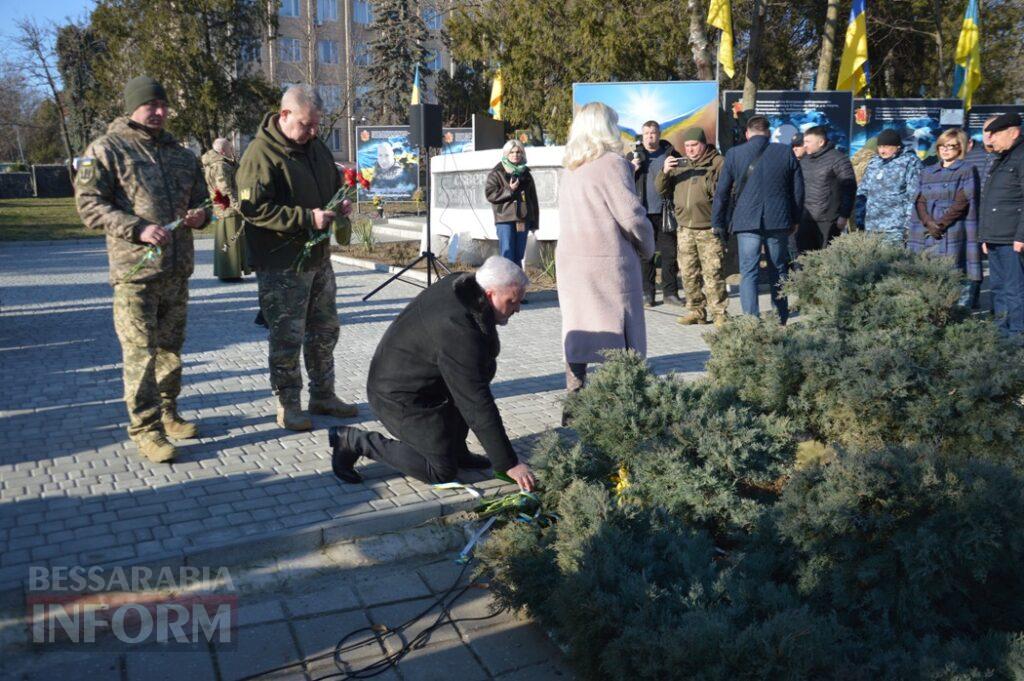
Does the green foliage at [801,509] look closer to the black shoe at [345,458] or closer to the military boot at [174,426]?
the black shoe at [345,458]

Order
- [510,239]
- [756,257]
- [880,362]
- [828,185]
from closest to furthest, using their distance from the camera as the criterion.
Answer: [880,362]
[756,257]
[828,185]
[510,239]

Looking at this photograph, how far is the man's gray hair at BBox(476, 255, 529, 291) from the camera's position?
13.7 ft

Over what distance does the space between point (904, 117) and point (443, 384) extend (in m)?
15.1

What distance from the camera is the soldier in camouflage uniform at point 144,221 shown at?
4617 millimetres

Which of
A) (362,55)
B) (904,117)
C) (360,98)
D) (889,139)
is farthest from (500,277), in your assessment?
(362,55)

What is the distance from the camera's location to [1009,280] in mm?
7523

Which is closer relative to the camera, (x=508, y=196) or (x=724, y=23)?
(x=508, y=196)

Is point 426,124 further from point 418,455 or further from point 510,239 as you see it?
point 418,455

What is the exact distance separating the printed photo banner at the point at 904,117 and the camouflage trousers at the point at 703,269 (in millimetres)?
8974

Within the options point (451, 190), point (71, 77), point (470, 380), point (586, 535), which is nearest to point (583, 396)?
point (470, 380)

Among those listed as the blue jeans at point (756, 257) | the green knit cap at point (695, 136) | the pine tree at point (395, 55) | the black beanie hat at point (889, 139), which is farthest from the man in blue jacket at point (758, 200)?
the pine tree at point (395, 55)

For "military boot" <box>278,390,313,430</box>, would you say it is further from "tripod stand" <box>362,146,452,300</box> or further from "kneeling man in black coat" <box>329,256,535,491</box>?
"tripod stand" <box>362,146,452,300</box>

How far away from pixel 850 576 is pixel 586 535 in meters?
0.95

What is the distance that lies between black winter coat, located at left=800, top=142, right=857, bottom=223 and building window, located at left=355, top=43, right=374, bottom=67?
43.4m
